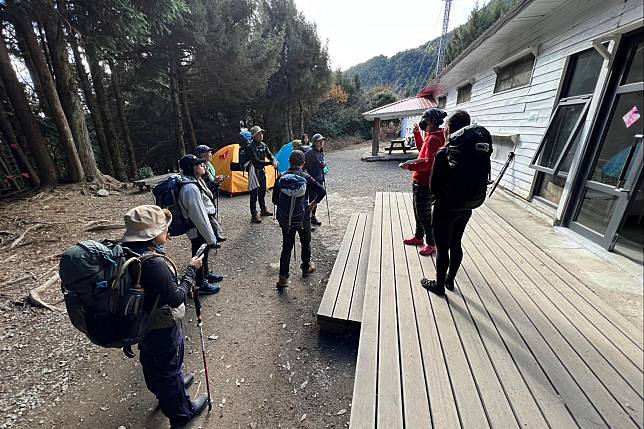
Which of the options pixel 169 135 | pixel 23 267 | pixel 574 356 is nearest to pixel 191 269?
pixel 574 356

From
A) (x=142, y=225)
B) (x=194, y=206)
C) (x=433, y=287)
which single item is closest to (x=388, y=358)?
(x=433, y=287)

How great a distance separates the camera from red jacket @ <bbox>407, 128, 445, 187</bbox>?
272 cm

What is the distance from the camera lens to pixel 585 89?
3420mm

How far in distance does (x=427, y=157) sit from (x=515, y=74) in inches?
178

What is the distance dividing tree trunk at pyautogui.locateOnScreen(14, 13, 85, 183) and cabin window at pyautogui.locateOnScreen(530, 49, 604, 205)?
10480 mm

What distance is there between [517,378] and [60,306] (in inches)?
Result: 183

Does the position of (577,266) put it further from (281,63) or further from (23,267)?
(281,63)

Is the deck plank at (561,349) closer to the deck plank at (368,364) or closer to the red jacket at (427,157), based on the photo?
the deck plank at (368,364)

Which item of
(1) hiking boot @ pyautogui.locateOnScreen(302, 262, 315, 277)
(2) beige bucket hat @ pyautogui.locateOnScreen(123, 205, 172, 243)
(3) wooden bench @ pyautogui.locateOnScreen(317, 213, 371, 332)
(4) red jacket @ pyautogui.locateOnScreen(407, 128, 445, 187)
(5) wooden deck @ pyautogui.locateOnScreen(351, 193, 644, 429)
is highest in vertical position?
(4) red jacket @ pyautogui.locateOnScreen(407, 128, 445, 187)

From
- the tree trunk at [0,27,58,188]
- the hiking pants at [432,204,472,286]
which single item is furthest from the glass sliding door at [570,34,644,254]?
the tree trunk at [0,27,58,188]

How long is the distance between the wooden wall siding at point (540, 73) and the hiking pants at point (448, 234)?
229 cm

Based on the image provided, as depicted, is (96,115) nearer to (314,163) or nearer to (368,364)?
(314,163)

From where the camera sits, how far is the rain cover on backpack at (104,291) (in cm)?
137

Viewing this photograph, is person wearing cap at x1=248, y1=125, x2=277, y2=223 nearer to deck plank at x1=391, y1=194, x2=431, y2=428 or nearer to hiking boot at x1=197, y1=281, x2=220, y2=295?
hiking boot at x1=197, y1=281, x2=220, y2=295
